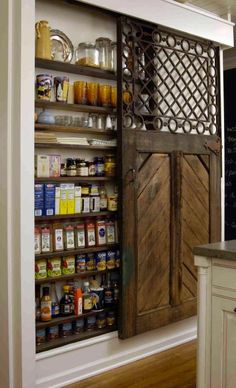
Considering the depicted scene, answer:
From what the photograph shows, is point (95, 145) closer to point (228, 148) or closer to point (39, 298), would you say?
point (39, 298)

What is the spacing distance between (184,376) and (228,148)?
2901 millimetres

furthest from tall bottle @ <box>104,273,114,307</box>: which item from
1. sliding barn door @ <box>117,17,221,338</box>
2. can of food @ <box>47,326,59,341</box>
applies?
can of food @ <box>47,326,59,341</box>

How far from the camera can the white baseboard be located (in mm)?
2470

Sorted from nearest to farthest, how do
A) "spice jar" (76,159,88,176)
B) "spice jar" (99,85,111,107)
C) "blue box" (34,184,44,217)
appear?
"blue box" (34,184,44,217), "spice jar" (76,159,88,176), "spice jar" (99,85,111,107)

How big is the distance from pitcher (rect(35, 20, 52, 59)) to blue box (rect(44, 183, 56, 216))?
0.76m

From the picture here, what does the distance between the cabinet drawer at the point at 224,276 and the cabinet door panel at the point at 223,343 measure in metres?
0.06

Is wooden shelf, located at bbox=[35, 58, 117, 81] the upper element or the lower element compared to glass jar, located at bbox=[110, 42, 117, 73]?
lower

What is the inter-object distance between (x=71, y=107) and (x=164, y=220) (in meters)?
1.01

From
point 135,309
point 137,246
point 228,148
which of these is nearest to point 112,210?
point 137,246

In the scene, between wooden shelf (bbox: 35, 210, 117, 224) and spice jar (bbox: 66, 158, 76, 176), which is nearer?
wooden shelf (bbox: 35, 210, 117, 224)

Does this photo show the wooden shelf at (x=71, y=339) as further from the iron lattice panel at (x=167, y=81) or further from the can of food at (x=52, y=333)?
the iron lattice panel at (x=167, y=81)

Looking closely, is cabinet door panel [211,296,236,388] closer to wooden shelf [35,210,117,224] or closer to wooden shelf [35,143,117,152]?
wooden shelf [35,210,117,224]

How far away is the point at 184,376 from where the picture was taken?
8.59 feet

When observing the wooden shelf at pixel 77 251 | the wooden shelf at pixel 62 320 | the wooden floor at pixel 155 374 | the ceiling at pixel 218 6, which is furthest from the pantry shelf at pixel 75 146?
the wooden floor at pixel 155 374
